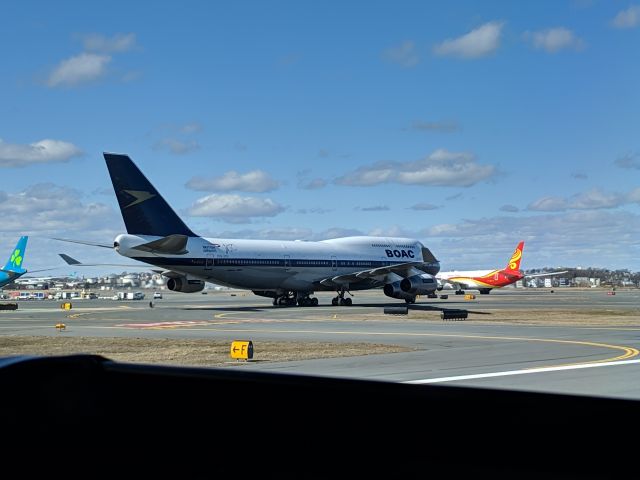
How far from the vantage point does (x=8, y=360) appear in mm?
3252

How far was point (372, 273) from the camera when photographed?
198 ft

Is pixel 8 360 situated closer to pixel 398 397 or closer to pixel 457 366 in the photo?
pixel 398 397

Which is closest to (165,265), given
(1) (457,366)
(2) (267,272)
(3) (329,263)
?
(2) (267,272)

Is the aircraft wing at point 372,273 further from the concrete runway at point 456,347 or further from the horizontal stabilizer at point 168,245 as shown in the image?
the concrete runway at point 456,347

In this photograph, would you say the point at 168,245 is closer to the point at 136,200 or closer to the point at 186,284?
the point at 136,200

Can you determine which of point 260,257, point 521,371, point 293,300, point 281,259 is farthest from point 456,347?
point 293,300

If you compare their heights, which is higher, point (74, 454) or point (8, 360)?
point (8, 360)

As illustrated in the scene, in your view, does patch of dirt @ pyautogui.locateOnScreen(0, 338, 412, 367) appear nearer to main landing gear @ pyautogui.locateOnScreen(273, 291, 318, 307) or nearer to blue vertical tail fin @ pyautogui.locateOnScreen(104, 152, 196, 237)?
blue vertical tail fin @ pyautogui.locateOnScreen(104, 152, 196, 237)

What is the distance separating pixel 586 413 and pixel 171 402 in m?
→ 1.63

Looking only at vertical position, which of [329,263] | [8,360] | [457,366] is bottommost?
[457,366]

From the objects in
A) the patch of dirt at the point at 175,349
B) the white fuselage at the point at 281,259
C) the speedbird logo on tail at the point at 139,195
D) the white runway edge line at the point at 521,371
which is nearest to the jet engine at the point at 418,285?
the white fuselage at the point at 281,259

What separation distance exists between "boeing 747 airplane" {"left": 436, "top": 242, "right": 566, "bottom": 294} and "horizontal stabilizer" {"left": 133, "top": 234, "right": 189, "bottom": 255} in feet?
→ 218

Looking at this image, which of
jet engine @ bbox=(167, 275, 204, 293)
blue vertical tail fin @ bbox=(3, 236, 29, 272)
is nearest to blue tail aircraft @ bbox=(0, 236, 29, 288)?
blue vertical tail fin @ bbox=(3, 236, 29, 272)

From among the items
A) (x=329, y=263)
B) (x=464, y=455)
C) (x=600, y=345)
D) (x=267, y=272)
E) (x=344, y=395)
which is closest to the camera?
(x=464, y=455)
